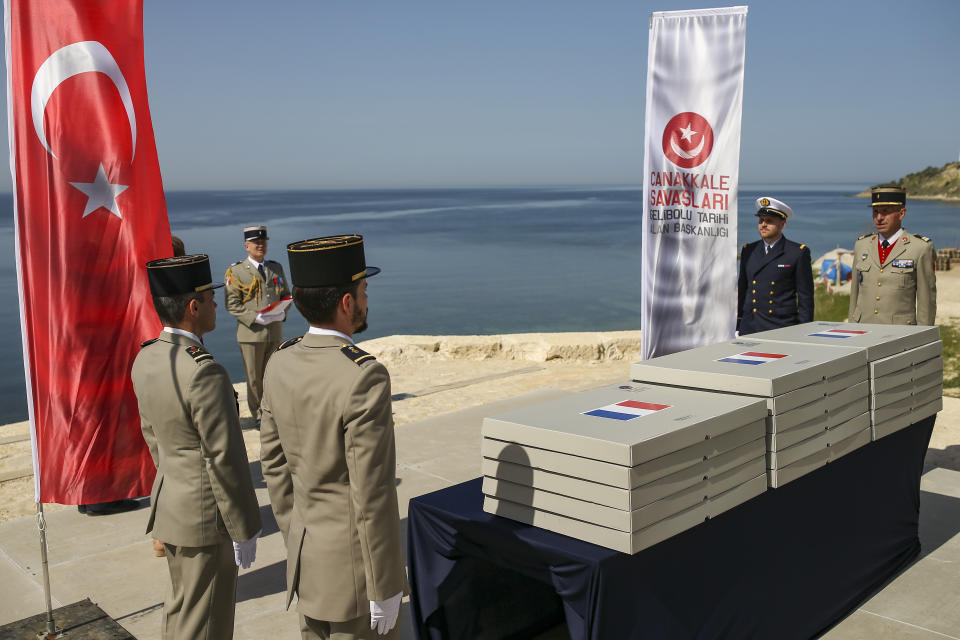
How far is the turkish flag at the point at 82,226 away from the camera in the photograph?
361cm

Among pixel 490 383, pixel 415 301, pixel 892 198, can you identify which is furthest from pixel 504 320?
pixel 892 198

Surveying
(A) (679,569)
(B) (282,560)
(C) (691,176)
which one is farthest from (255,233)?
(A) (679,569)

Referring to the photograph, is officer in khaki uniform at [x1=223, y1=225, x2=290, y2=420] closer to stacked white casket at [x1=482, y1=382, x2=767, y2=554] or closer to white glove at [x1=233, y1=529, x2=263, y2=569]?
white glove at [x1=233, y1=529, x2=263, y2=569]

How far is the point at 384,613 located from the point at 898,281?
15.1 feet

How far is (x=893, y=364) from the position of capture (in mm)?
3639

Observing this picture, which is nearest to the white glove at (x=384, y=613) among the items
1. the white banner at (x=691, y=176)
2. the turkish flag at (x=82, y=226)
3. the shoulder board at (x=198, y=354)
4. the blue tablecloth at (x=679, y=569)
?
→ the blue tablecloth at (x=679, y=569)

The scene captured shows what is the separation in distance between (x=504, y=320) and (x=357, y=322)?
22454mm

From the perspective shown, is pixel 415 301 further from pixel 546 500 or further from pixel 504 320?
pixel 546 500

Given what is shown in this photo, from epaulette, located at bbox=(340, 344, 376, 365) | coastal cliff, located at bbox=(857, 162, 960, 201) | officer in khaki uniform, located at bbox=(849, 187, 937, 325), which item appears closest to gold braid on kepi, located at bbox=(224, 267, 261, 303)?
officer in khaki uniform, located at bbox=(849, 187, 937, 325)

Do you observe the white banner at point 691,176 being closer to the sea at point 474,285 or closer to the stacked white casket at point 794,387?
the stacked white casket at point 794,387

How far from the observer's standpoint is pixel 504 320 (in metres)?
25.0

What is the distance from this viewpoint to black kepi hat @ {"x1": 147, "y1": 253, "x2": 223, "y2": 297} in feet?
10.2

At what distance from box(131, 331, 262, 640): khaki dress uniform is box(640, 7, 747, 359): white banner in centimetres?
341

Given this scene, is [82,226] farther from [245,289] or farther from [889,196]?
[889,196]
